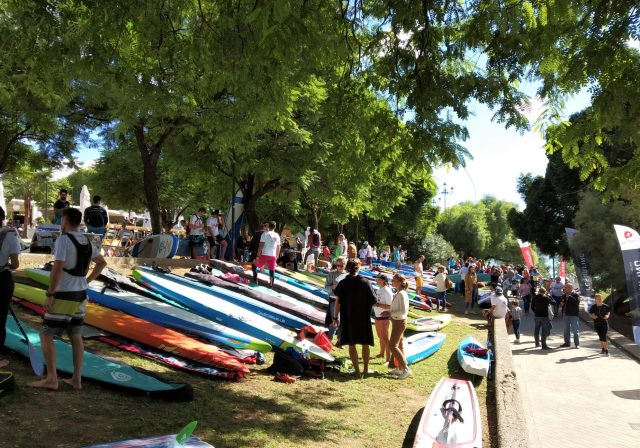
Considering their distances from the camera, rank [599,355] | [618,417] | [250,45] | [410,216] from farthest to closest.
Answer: [410,216] → [599,355] → [618,417] → [250,45]

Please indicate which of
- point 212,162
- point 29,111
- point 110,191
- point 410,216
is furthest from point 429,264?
point 29,111

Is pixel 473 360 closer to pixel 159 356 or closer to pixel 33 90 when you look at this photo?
pixel 159 356

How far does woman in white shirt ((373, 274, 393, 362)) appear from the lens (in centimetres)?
907

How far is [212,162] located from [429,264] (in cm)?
3529

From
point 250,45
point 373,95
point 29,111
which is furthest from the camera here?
point 29,111

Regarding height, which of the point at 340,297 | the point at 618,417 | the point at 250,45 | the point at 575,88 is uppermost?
the point at 250,45

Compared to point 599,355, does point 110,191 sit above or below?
above

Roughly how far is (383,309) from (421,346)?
2314 mm

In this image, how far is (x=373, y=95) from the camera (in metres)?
8.13

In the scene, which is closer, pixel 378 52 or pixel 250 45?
pixel 250 45

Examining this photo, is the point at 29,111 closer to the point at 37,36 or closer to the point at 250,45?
the point at 37,36

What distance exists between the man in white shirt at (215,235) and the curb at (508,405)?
788 cm

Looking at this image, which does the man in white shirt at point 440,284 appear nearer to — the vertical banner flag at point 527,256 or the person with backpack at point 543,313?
the person with backpack at point 543,313

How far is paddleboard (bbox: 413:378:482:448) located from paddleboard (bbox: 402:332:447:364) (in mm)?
2960
